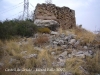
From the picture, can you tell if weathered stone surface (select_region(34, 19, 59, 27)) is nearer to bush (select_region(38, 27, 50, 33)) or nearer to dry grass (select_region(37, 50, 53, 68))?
bush (select_region(38, 27, 50, 33))

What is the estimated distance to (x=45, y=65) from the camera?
20.7 feet

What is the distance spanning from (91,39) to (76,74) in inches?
141

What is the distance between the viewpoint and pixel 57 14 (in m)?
13.9

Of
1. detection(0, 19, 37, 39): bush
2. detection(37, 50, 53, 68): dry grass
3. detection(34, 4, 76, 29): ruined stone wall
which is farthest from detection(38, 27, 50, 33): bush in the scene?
detection(37, 50, 53, 68): dry grass

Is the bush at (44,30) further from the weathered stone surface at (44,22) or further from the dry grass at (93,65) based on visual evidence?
the dry grass at (93,65)

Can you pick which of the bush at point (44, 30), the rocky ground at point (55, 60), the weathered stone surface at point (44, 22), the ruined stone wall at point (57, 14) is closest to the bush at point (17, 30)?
the bush at point (44, 30)

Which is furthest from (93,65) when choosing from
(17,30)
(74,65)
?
(17,30)

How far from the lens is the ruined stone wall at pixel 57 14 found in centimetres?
1329

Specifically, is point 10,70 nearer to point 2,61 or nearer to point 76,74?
point 2,61

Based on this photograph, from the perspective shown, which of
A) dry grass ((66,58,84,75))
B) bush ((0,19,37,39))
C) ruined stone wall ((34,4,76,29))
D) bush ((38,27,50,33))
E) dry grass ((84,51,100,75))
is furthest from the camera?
ruined stone wall ((34,4,76,29))

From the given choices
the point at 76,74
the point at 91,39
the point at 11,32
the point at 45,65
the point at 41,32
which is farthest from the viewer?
the point at 41,32

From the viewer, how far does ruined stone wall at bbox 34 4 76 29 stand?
1329cm

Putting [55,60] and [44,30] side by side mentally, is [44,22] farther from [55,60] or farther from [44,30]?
[55,60]

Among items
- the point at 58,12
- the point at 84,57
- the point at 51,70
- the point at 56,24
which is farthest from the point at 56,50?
the point at 58,12
